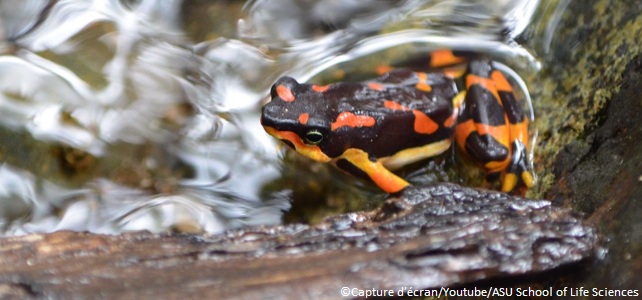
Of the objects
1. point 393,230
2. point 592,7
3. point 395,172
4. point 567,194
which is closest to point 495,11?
point 592,7

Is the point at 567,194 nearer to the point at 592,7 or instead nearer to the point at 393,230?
the point at 393,230

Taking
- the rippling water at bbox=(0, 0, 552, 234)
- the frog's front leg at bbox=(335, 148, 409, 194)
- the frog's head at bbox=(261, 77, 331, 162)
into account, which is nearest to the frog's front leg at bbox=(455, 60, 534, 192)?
the rippling water at bbox=(0, 0, 552, 234)

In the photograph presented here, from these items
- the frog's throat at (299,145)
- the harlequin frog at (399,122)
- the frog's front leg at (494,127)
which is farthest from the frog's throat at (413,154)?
the frog's throat at (299,145)

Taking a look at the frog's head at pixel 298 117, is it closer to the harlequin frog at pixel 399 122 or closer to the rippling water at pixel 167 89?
the harlequin frog at pixel 399 122

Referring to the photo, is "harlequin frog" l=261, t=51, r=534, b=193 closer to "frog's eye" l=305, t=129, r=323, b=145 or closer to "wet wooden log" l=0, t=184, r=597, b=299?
"frog's eye" l=305, t=129, r=323, b=145

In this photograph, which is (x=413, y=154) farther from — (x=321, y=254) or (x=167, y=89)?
(x=167, y=89)

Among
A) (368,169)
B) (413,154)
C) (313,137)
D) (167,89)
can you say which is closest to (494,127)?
(413,154)
